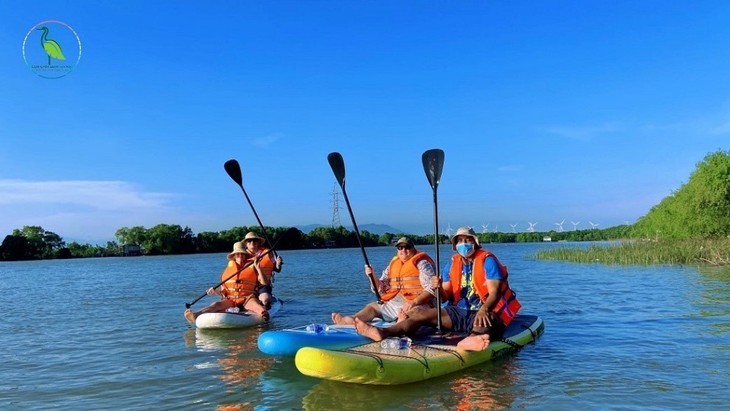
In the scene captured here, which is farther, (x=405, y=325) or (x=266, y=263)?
(x=266, y=263)

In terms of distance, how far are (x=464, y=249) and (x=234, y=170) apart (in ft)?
24.6

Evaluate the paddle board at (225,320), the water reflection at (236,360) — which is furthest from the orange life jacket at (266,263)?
the water reflection at (236,360)

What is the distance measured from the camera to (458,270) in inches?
268

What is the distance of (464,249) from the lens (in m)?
6.45

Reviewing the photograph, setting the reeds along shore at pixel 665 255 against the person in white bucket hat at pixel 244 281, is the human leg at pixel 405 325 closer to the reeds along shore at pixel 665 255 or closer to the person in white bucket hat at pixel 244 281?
the person in white bucket hat at pixel 244 281

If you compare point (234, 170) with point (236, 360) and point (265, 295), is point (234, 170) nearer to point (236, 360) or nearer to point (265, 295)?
point (265, 295)

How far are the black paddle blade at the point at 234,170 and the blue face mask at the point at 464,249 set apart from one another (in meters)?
7.33

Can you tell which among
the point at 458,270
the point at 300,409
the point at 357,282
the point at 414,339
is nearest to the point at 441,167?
the point at 458,270

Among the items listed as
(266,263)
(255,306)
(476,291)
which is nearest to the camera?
(476,291)

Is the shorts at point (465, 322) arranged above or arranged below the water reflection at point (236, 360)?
above

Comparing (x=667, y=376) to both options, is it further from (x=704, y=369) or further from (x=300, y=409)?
(x=300, y=409)

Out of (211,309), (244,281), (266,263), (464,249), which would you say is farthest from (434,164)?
(211,309)

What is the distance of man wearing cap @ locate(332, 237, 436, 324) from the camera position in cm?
714

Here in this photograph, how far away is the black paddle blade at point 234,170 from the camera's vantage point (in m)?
12.7
